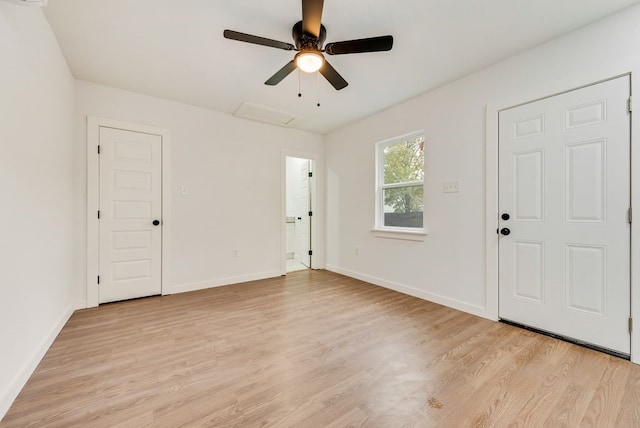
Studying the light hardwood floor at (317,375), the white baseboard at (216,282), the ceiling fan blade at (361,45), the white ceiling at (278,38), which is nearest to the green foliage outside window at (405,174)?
the white ceiling at (278,38)

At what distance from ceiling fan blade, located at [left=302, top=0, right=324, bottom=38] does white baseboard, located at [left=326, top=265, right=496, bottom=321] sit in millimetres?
2931

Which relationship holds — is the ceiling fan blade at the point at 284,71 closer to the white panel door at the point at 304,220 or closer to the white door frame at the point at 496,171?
the white door frame at the point at 496,171

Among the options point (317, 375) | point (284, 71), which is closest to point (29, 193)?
point (284, 71)

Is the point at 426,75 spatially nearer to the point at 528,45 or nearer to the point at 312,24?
the point at 528,45

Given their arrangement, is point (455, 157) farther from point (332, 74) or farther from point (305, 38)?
point (305, 38)

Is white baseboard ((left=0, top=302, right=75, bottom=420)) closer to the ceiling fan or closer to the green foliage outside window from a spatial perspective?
the ceiling fan

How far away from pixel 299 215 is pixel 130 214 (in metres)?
3.07

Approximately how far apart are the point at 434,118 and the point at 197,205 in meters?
3.33

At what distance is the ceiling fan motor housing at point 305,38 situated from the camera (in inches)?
73.5

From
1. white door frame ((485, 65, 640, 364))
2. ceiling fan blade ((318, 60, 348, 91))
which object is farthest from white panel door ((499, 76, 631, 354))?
ceiling fan blade ((318, 60, 348, 91))

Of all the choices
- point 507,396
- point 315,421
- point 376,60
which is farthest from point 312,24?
point 507,396

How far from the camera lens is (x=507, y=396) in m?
1.53

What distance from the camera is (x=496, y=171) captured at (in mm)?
2578

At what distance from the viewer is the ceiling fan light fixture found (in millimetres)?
1939
